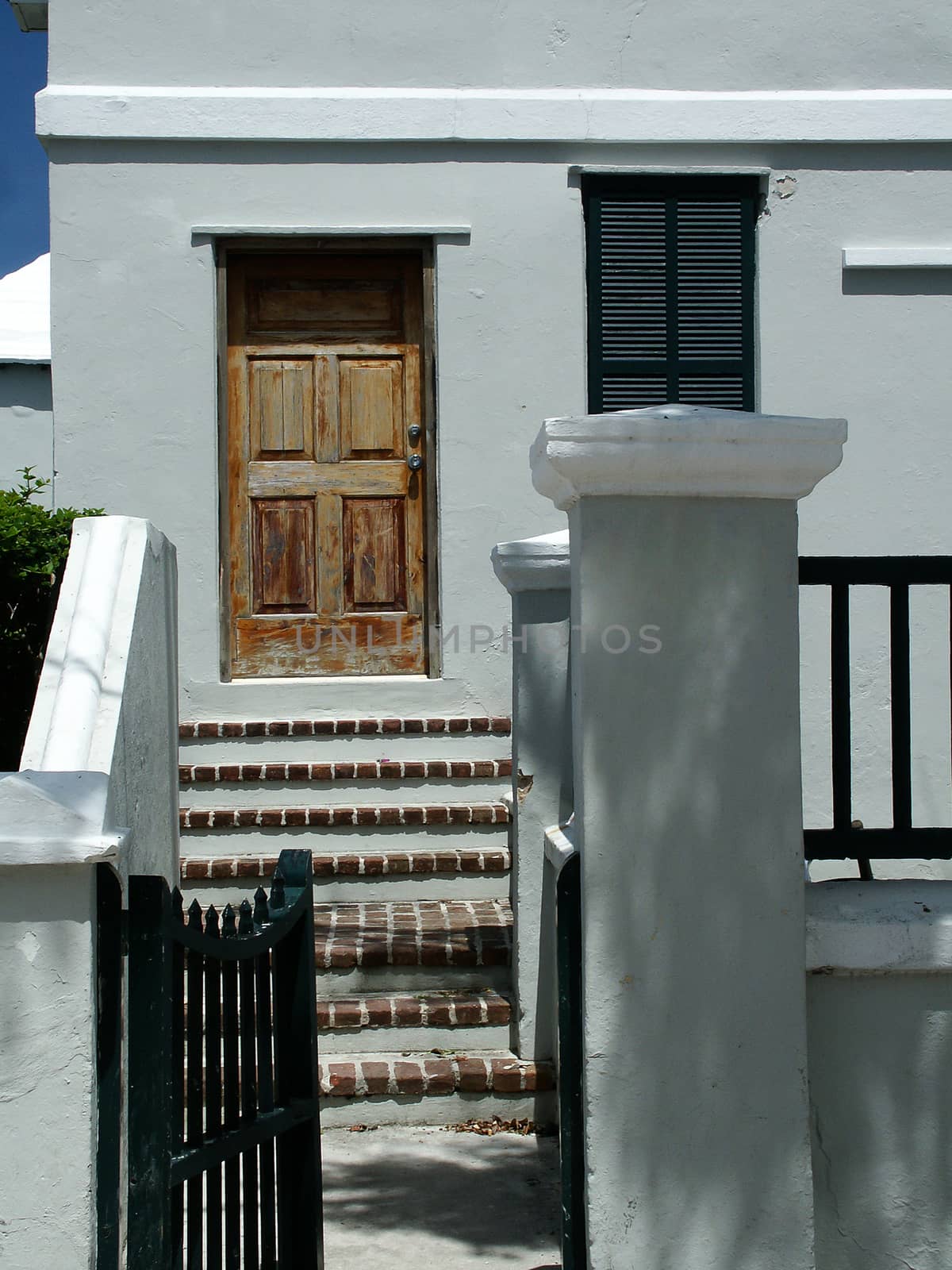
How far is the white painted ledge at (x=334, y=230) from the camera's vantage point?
6301 millimetres

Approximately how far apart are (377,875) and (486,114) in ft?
12.9

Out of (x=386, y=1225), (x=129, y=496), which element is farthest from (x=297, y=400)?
(x=386, y=1225)

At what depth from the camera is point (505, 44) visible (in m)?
6.48

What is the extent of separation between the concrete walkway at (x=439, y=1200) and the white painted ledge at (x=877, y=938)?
134cm

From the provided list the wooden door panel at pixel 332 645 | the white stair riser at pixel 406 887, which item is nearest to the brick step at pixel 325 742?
the wooden door panel at pixel 332 645

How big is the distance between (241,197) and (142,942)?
16.1 ft

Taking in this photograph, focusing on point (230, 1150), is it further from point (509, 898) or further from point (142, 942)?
point (509, 898)

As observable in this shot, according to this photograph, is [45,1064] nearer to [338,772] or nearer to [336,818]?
[336,818]

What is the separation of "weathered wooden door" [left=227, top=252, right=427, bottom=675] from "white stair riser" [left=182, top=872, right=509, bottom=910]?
1528 mm

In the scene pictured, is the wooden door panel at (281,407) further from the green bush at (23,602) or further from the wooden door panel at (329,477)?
the green bush at (23,602)

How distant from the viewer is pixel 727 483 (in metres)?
2.56

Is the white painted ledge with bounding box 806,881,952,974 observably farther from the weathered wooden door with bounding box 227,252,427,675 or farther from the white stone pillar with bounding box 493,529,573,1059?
the weathered wooden door with bounding box 227,252,427,675

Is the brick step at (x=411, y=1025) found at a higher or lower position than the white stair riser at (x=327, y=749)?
lower

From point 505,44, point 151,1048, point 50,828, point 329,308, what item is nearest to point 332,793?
point 329,308
